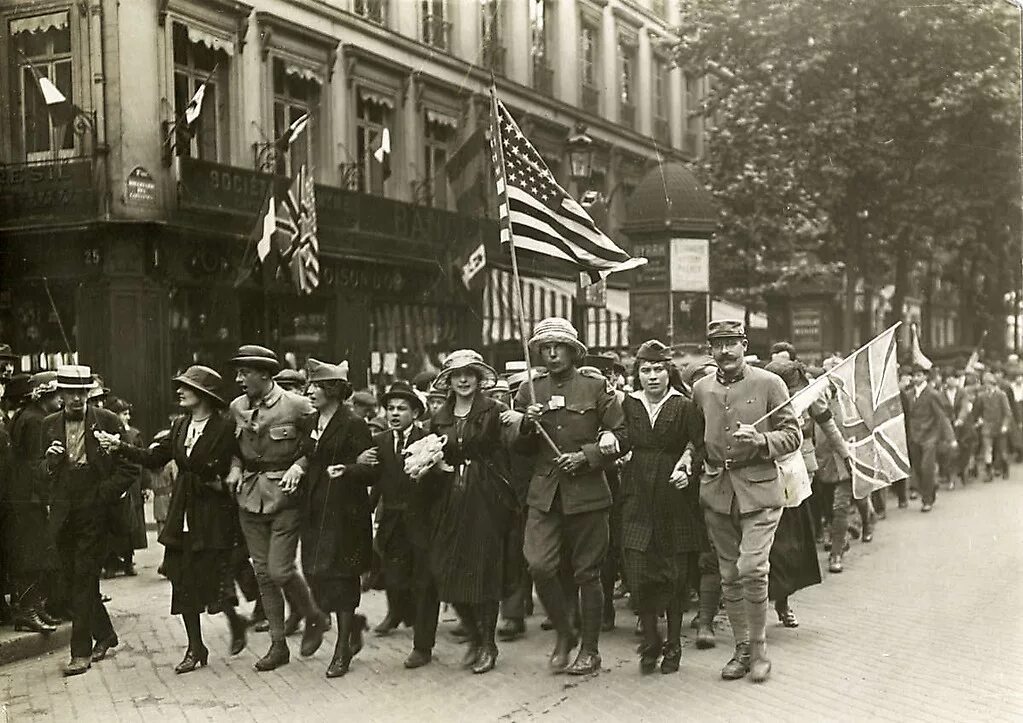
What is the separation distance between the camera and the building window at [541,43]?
21.8 meters

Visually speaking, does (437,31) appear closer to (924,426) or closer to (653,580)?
(924,426)

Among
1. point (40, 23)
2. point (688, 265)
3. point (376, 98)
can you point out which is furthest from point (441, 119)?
point (40, 23)

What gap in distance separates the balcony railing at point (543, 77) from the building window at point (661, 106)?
5.58m

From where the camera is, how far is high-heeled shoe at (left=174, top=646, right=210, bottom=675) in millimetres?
7305

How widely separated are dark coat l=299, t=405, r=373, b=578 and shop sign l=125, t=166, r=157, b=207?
9.25 meters

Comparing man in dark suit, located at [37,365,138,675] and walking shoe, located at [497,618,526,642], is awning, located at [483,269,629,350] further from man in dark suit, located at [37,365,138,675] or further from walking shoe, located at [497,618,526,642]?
man in dark suit, located at [37,365,138,675]

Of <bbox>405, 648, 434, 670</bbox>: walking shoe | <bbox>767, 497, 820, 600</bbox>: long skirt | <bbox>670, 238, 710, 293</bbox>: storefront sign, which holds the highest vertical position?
<bbox>670, 238, 710, 293</bbox>: storefront sign

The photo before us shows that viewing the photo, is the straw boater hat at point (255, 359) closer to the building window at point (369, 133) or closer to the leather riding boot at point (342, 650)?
the leather riding boot at point (342, 650)

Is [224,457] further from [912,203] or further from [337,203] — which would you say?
[912,203]

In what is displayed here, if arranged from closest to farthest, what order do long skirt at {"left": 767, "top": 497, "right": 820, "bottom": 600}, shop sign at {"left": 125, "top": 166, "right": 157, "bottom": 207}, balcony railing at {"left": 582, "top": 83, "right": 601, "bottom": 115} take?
1. long skirt at {"left": 767, "top": 497, "right": 820, "bottom": 600}
2. shop sign at {"left": 125, "top": 166, "right": 157, "bottom": 207}
3. balcony railing at {"left": 582, "top": 83, "right": 601, "bottom": 115}

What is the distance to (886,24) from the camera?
Answer: 18.0m

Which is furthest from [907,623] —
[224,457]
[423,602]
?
[224,457]

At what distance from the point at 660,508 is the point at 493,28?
50.1ft

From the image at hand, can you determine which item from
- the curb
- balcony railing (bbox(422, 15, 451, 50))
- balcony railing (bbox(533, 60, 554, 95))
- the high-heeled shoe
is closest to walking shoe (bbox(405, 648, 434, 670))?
the high-heeled shoe
